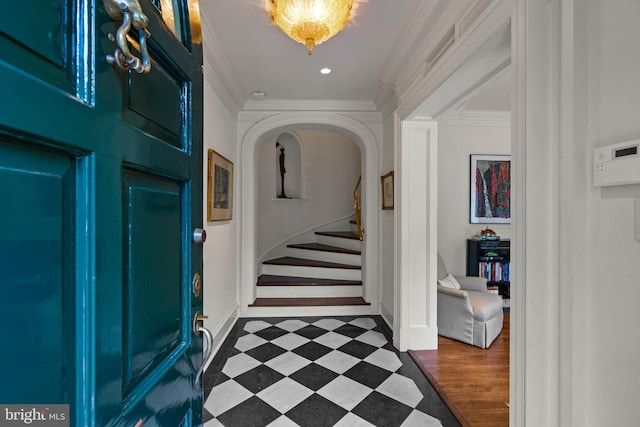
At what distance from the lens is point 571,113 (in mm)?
942

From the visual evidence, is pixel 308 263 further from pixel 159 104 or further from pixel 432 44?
pixel 159 104

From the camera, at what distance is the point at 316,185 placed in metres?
A: 5.28

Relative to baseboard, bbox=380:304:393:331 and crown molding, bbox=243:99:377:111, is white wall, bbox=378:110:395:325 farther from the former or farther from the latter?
crown molding, bbox=243:99:377:111

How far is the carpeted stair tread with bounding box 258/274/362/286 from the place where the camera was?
3.62 meters

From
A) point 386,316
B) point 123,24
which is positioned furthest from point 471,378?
point 123,24

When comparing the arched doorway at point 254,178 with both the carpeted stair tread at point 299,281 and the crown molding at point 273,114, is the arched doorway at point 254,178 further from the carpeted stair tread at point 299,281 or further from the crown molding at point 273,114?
the carpeted stair tread at point 299,281

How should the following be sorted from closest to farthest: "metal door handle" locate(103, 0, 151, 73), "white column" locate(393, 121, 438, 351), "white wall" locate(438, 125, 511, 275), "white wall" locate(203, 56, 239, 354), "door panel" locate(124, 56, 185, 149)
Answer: "metal door handle" locate(103, 0, 151, 73) < "door panel" locate(124, 56, 185, 149) < "white wall" locate(203, 56, 239, 354) < "white column" locate(393, 121, 438, 351) < "white wall" locate(438, 125, 511, 275)

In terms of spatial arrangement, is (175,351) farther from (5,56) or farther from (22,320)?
(5,56)

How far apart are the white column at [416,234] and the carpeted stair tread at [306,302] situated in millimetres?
887

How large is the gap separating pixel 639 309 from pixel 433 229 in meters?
1.78

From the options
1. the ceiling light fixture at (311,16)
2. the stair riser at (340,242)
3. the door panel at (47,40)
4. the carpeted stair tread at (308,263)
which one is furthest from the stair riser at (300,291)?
the door panel at (47,40)

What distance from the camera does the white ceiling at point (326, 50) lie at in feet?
5.62

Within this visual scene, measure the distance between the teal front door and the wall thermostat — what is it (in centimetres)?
126

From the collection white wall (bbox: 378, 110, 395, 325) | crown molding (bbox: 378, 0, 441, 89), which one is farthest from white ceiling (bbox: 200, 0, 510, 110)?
white wall (bbox: 378, 110, 395, 325)
